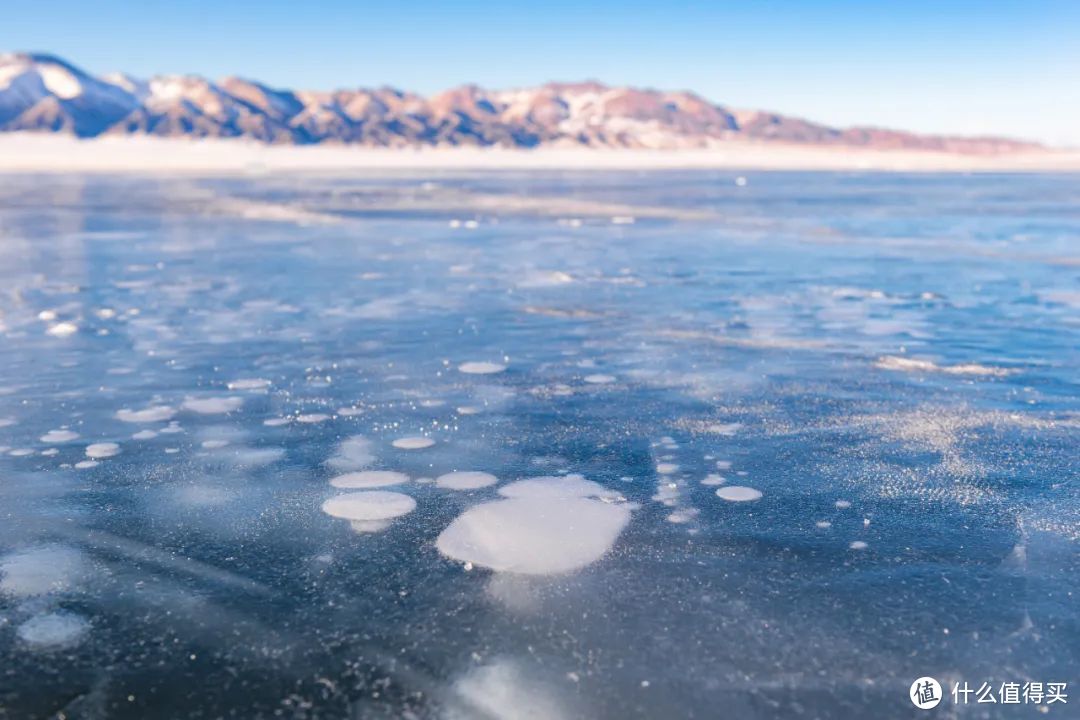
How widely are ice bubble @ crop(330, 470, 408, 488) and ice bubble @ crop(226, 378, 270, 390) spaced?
2003 mm

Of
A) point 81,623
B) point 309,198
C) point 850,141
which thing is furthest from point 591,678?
point 850,141

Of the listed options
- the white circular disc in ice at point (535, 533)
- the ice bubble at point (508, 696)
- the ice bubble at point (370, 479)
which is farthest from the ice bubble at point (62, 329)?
the ice bubble at point (508, 696)

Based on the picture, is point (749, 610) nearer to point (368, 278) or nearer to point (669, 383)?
point (669, 383)

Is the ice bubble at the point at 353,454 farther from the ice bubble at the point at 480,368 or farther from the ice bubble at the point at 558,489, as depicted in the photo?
the ice bubble at the point at 480,368

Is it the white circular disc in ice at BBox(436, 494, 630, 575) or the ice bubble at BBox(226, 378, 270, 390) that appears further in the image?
the ice bubble at BBox(226, 378, 270, 390)

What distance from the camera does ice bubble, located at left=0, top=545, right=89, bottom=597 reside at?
3.45m

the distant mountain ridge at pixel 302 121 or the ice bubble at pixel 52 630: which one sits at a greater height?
the distant mountain ridge at pixel 302 121

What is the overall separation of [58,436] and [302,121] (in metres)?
154

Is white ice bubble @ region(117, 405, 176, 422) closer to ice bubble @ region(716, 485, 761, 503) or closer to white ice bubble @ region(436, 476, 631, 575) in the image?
white ice bubble @ region(436, 476, 631, 575)

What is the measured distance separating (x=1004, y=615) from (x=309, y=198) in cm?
2831

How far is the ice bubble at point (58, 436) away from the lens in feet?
17.1

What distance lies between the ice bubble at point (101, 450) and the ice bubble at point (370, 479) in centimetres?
137

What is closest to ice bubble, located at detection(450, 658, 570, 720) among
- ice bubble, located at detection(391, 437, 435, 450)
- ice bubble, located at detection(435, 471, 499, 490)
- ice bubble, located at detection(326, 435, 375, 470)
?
ice bubble, located at detection(435, 471, 499, 490)

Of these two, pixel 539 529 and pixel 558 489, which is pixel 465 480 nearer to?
pixel 558 489
